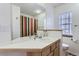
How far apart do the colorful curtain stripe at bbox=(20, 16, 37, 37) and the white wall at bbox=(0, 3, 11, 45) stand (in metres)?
0.20

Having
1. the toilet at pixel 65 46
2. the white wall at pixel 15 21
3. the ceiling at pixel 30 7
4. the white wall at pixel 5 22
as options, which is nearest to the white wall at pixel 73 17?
the toilet at pixel 65 46

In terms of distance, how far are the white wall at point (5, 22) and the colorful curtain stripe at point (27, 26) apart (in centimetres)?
20

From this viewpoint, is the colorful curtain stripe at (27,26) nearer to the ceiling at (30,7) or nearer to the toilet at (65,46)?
the ceiling at (30,7)

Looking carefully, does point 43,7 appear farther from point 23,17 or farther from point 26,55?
point 26,55

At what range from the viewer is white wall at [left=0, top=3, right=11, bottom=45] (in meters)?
1.58

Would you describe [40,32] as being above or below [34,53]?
above

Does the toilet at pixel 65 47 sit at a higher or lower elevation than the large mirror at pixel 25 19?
lower

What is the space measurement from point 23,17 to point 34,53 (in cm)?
62

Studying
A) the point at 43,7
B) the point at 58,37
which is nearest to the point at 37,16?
the point at 43,7

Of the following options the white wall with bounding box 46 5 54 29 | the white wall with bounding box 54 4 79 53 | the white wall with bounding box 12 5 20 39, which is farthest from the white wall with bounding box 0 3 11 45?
the white wall with bounding box 54 4 79 53

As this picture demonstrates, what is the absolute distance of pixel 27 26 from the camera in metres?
1.70

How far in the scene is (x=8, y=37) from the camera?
165 cm

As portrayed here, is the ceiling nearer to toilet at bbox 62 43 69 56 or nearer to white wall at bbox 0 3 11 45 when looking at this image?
white wall at bbox 0 3 11 45

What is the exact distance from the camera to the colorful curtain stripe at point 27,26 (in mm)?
1657
